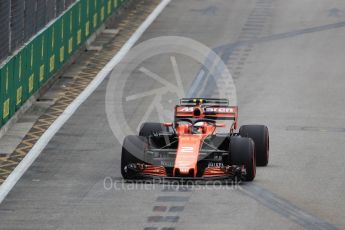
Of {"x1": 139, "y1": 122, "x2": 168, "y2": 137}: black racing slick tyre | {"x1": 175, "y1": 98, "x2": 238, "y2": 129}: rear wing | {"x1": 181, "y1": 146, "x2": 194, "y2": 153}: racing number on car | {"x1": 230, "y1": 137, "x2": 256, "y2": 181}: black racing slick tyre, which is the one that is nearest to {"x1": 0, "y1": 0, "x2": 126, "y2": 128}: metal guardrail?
{"x1": 139, "y1": 122, "x2": 168, "y2": 137}: black racing slick tyre

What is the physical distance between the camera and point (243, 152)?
3144 centimetres

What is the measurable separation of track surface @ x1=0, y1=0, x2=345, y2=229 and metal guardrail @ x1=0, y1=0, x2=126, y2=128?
1869 millimetres

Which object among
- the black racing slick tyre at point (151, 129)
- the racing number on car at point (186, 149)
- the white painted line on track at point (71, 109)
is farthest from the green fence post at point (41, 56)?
the racing number on car at point (186, 149)

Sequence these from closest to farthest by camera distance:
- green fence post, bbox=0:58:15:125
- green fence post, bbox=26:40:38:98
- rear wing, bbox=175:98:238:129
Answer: rear wing, bbox=175:98:238:129
green fence post, bbox=0:58:15:125
green fence post, bbox=26:40:38:98

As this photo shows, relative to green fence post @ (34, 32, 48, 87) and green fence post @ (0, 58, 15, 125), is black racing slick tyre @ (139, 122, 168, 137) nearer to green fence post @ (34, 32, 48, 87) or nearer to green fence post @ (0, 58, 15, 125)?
green fence post @ (0, 58, 15, 125)

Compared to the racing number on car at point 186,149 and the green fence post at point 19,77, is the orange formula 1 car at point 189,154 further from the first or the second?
the green fence post at point 19,77

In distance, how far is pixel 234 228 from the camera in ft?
91.6

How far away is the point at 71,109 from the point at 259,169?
10.4 metres

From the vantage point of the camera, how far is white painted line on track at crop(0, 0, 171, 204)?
33438 millimetres

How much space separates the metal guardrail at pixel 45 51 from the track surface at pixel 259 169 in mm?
1869

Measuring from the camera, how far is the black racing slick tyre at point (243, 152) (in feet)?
103

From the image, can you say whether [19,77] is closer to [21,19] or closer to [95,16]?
[21,19]

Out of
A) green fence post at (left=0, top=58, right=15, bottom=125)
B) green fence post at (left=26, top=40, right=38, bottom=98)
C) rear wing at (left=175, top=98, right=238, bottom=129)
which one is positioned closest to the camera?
rear wing at (left=175, top=98, right=238, bottom=129)

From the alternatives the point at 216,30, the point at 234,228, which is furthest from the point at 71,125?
the point at 216,30
